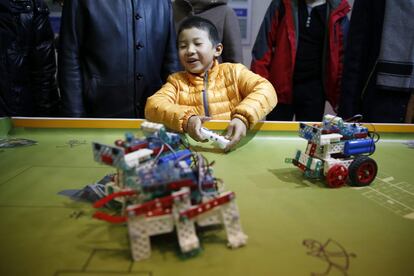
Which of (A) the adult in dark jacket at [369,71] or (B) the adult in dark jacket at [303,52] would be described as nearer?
(A) the adult in dark jacket at [369,71]

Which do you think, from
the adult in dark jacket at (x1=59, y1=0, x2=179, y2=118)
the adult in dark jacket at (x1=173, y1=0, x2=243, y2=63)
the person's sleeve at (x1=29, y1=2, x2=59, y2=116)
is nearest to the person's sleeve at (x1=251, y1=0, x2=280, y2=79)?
the adult in dark jacket at (x1=173, y1=0, x2=243, y2=63)

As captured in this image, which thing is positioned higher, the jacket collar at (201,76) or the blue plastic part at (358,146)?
the jacket collar at (201,76)

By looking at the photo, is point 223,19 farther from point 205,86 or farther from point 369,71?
point 369,71

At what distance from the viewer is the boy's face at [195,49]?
1325 millimetres

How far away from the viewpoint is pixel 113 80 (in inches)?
59.4

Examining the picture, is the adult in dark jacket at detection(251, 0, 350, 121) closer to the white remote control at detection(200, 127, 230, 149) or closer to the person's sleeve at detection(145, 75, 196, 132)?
the person's sleeve at detection(145, 75, 196, 132)

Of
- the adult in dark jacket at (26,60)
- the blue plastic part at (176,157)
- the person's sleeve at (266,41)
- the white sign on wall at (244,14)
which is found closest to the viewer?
the blue plastic part at (176,157)

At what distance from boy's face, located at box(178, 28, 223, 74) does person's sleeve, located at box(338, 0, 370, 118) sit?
0.77 metres

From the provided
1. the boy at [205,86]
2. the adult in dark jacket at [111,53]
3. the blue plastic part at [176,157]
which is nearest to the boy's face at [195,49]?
the boy at [205,86]

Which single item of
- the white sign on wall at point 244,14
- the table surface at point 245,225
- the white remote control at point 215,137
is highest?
the white sign on wall at point 244,14

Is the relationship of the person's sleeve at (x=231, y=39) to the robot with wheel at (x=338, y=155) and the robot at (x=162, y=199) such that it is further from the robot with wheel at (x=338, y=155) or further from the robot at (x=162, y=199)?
the robot at (x=162, y=199)

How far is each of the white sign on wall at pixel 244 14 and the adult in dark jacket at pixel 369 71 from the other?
108 cm

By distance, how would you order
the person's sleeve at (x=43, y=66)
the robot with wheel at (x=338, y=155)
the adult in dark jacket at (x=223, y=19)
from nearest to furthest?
1. the robot with wheel at (x=338, y=155)
2. the person's sleeve at (x=43, y=66)
3. the adult in dark jacket at (x=223, y=19)

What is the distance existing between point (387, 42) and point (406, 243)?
1164mm
